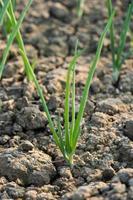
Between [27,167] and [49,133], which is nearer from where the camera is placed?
[27,167]

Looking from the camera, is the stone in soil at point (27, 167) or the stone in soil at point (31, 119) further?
the stone in soil at point (31, 119)

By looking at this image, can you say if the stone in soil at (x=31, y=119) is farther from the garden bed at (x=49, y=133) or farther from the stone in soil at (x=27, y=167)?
the stone in soil at (x=27, y=167)

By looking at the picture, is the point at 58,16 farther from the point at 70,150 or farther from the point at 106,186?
the point at 106,186

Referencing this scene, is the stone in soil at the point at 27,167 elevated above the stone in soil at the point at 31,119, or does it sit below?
below

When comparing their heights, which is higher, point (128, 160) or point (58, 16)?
point (58, 16)

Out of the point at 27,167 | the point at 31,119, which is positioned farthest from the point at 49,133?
the point at 27,167

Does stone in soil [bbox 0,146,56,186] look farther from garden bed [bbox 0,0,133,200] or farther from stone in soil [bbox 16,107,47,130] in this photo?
stone in soil [bbox 16,107,47,130]

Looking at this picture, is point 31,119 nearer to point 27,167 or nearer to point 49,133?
point 49,133

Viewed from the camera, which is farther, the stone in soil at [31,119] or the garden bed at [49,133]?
the stone in soil at [31,119]

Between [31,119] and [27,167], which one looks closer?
[27,167]

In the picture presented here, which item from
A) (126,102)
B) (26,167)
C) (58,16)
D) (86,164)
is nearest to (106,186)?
(86,164)

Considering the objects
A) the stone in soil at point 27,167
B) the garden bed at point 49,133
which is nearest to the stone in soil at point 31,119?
the garden bed at point 49,133
